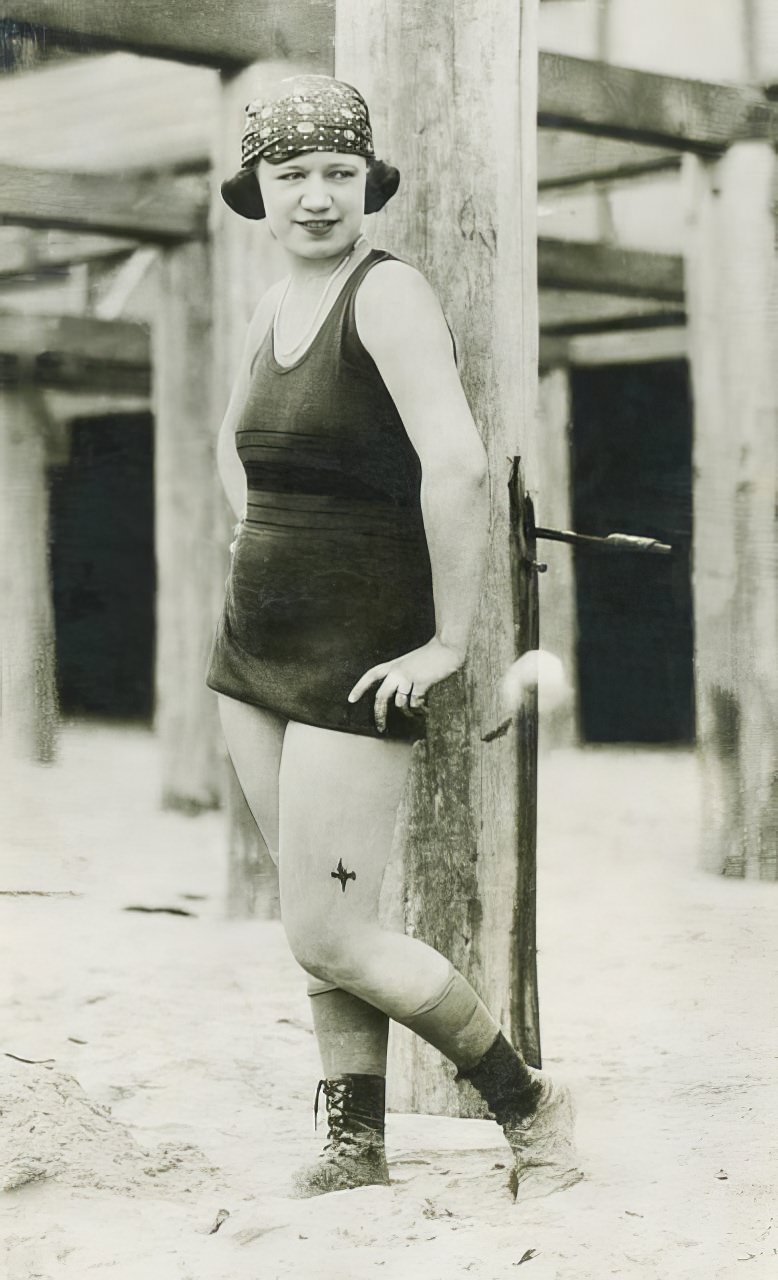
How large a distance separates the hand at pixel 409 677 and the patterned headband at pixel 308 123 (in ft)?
3.10

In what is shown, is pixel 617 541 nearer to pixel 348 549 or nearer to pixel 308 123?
pixel 348 549

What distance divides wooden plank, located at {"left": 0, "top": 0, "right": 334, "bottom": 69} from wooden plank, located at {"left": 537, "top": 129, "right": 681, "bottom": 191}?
0.52 metres

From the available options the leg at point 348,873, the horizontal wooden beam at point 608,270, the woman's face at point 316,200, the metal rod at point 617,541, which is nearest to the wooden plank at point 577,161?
the horizontal wooden beam at point 608,270

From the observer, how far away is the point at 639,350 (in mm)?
3326

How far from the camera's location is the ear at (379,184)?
121 inches

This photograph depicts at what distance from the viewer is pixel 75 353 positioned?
137 inches

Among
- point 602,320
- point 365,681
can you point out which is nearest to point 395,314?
point 602,320

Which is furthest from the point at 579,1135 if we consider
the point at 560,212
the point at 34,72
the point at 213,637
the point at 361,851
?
the point at 34,72

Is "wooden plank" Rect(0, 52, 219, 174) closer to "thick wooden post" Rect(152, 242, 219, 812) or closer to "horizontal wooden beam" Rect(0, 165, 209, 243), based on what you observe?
"horizontal wooden beam" Rect(0, 165, 209, 243)

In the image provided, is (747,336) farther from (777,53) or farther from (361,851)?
(361,851)

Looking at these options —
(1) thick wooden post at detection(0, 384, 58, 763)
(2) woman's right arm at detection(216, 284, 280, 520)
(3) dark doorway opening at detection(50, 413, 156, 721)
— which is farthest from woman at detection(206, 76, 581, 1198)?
(1) thick wooden post at detection(0, 384, 58, 763)

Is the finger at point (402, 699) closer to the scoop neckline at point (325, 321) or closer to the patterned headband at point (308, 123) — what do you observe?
the scoop neckline at point (325, 321)

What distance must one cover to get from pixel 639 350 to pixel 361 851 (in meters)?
1.20

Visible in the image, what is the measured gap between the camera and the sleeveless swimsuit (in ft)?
9.72
